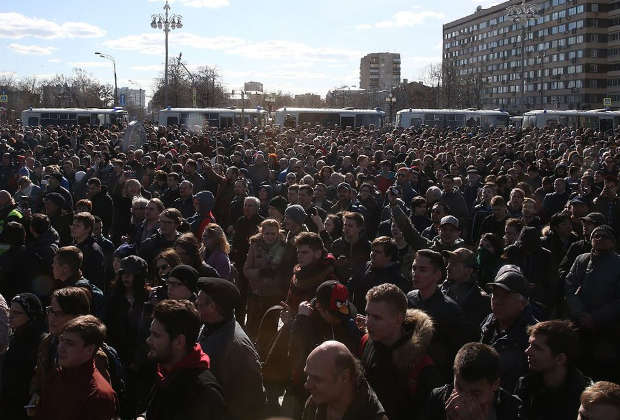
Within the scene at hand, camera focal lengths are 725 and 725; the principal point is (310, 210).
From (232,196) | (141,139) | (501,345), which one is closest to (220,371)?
(501,345)

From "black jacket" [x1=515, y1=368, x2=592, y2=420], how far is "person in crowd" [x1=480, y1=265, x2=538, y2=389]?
2.28 feet

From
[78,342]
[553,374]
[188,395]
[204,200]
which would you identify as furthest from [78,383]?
[204,200]

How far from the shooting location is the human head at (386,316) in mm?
4340

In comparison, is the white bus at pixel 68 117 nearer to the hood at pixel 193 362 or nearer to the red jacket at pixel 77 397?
the red jacket at pixel 77 397

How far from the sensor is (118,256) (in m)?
7.12

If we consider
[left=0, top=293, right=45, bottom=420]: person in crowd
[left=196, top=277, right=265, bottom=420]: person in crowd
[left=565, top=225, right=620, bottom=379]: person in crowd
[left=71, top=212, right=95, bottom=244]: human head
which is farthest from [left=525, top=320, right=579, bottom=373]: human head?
[left=71, top=212, right=95, bottom=244]: human head

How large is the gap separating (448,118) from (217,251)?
1713 inches

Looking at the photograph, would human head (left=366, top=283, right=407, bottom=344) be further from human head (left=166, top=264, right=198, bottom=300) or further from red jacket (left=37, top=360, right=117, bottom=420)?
red jacket (left=37, top=360, right=117, bottom=420)

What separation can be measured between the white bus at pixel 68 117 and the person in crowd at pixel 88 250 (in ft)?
129

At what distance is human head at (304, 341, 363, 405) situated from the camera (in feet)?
11.5

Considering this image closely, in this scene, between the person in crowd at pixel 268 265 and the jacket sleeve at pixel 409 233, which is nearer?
the person in crowd at pixel 268 265

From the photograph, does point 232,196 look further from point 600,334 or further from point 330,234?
point 600,334

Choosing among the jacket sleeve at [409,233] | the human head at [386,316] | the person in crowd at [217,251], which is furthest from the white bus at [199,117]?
the human head at [386,316]

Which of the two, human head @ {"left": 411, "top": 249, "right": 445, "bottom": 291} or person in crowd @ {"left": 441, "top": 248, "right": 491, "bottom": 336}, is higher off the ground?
human head @ {"left": 411, "top": 249, "right": 445, "bottom": 291}
